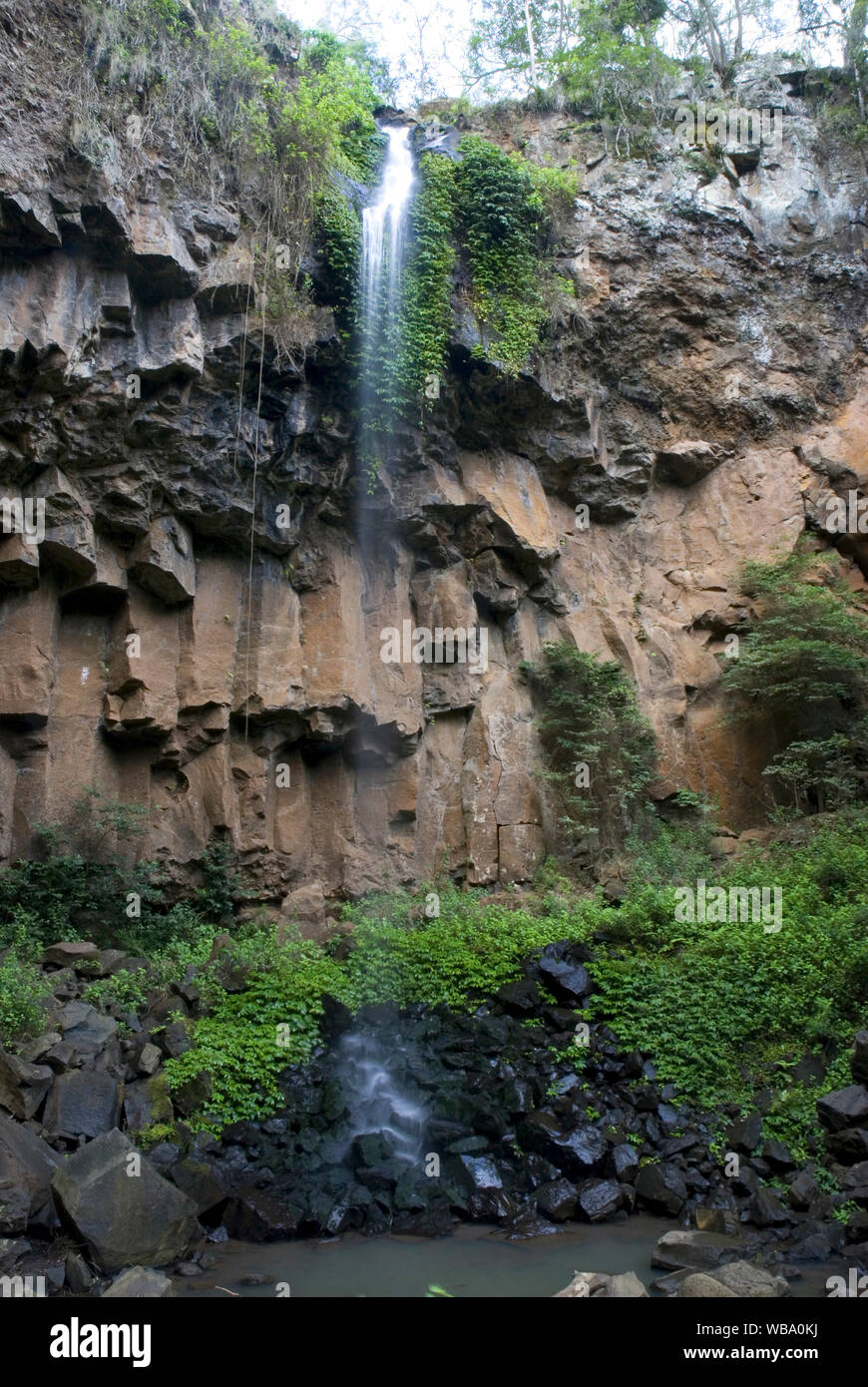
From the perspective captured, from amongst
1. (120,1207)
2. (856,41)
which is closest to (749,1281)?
(120,1207)

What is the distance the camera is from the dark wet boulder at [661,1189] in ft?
25.7

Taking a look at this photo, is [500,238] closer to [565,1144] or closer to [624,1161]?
[565,1144]

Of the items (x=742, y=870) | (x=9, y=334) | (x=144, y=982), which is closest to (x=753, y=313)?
(x=742, y=870)

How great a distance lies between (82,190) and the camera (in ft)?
36.8

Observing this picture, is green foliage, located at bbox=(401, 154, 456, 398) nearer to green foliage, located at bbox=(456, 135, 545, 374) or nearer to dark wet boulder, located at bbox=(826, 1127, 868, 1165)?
green foliage, located at bbox=(456, 135, 545, 374)

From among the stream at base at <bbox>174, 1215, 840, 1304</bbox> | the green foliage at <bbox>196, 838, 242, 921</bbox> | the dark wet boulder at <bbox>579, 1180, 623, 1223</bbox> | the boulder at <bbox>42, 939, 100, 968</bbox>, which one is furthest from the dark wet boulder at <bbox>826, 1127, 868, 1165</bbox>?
the green foliage at <bbox>196, 838, 242, 921</bbox>

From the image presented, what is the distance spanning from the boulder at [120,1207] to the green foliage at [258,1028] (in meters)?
1.45

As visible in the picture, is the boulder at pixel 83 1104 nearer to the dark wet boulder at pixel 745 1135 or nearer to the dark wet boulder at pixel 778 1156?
the dark wet boulder at pixel 745 1135

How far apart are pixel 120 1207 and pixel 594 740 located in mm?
10415

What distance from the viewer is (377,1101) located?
9.31 metres

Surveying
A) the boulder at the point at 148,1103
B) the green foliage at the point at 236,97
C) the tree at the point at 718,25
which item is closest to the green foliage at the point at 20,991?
the boulder at the point at 148,1103

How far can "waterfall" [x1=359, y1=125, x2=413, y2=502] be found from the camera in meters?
14.3

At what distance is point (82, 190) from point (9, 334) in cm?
209

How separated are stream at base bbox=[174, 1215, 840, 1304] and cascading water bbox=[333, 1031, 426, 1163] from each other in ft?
4.27
